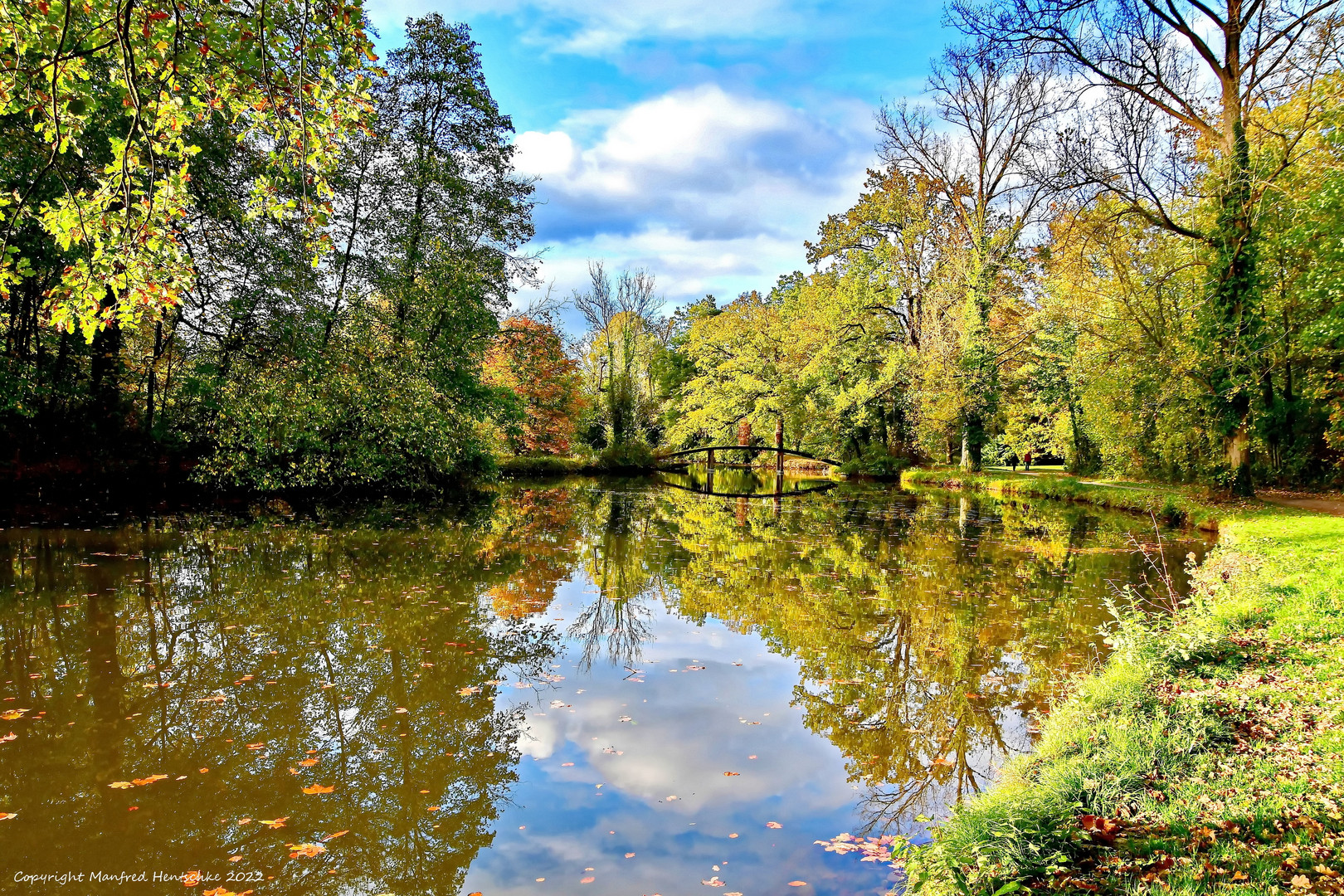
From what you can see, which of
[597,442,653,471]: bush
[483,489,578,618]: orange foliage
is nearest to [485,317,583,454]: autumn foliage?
[597,442,653,471]: bush

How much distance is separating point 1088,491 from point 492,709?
19612mm

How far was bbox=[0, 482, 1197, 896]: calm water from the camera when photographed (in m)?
3.55

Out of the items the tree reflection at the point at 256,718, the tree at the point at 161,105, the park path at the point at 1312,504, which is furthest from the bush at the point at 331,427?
the park path at the point at 1312,504

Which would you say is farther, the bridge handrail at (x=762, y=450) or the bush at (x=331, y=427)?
the bridge handrail at (x=762, y=450)

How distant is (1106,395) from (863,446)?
52.3 ft

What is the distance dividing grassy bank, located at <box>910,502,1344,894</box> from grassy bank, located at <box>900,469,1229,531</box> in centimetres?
491

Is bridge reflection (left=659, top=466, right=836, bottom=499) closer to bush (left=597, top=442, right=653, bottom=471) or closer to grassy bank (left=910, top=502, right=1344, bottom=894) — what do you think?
bush (left=597, top=442, right=653, bottom=471)

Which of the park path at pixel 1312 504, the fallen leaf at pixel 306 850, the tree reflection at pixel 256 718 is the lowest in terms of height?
the fallen leaf at pixel 306 850

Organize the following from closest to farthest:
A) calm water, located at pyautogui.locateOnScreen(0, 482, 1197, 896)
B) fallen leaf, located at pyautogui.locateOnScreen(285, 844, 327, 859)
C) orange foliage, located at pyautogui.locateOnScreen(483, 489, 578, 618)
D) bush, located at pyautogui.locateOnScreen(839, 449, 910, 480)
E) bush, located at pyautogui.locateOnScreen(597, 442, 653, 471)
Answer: fallen leaf, located at pyautogui.locateOnScreen(285, 844, 327, 859), calm water, located at pyautogui.locateOnScreen(0, 482, 1197, 896), orange foliage, located at pyautogui.locateOnScreen(483, 489, 578, 618), bush, located at pyautogui.locateOnScreen(839, 449, 910, 480), bush, located at pyautogui.locateOnScreen(597, 442, 653, 471)

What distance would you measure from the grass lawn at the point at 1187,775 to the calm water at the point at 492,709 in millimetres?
661

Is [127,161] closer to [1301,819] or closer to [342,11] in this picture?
[342,11]

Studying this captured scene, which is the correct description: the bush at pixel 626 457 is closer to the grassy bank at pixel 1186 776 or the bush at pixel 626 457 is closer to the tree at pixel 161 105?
the tree at pixel 161 105

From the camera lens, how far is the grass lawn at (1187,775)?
2916 millimetres

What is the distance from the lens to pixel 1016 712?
5398 millimetres
